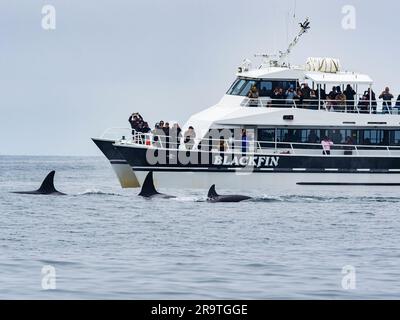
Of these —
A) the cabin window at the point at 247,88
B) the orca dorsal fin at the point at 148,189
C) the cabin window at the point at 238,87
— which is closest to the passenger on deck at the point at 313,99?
the cabin window at the point at 247,88

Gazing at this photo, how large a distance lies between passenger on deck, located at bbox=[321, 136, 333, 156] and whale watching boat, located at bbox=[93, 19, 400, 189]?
4cm

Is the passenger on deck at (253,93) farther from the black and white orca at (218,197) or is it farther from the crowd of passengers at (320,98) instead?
the black and white orca at (218,197)

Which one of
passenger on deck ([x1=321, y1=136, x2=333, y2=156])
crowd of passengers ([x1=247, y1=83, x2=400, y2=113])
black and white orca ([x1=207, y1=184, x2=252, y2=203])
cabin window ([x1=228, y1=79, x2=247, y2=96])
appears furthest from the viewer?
cabin window ([x1=228, y1=79, x2=247, y2=96])

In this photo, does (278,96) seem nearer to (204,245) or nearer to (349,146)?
(349,146)

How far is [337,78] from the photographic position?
59656 mm

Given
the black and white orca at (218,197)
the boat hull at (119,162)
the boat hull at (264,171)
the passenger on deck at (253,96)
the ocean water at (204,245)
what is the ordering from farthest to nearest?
1. the passenger on deck at (253,96)
2. the boat hull at (119,162)
3. the boat hull at (264,171)
4. the black and white orca at (218,197)
5. the ocean water at (204,245)

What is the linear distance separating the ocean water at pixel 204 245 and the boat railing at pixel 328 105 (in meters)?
3.78

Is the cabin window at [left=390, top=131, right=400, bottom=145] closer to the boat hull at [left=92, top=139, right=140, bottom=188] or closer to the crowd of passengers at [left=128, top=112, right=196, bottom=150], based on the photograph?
the crowd of passengers at [left=128, top=112, right=196, bottom=150]

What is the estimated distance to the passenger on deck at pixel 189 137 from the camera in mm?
56491

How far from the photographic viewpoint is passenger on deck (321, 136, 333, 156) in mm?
57469

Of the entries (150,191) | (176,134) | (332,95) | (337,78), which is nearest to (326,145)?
(332,95)

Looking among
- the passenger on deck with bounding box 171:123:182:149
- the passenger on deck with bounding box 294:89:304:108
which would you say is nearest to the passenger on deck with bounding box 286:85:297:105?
the passenger on deck with bounding box 294:89:304:108
